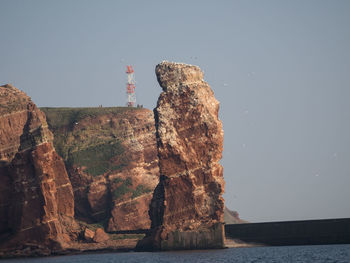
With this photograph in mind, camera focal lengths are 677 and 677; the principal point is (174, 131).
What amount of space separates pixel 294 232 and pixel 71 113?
68.3 metres

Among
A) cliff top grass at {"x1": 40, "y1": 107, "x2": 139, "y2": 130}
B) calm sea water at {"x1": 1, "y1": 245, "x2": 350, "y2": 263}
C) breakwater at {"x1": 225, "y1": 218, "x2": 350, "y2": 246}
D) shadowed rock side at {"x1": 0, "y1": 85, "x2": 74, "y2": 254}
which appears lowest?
calm sea water at {"x1": 1, "y1": 245, "x2": 350, "y2": 263}

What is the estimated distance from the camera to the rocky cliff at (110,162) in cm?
12738

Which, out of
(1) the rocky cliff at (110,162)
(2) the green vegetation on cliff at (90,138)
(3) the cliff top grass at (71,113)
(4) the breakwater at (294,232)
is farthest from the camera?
(3) the cliff top grass at (71,113)

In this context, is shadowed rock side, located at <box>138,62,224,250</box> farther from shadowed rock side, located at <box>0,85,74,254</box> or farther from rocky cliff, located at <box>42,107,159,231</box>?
rocky cliff, located at <box>42,107,159,231</box>

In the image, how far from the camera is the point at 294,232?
89000 mm

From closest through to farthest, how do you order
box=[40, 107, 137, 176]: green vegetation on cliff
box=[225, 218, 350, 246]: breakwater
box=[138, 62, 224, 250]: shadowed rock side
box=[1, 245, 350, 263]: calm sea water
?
box=[1, 245, 350, 263]: calm sea water
box=[225, 218, 350, 246]: breakwater
box=[138, 62, 224, 250]: shadowed rock side
box=[40, 107, 137, 176]: green vegetation on cliff

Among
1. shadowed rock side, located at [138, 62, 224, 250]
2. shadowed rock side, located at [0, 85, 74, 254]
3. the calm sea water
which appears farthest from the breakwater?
shadowed rock side, located at [0, 85, 74, 254]

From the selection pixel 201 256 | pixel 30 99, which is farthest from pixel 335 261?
pixel 30 99

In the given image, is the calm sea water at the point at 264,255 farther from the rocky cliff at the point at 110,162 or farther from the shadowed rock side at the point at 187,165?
the rocky cliff at the point at 110,162

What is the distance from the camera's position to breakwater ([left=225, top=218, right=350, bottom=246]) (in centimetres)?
8625

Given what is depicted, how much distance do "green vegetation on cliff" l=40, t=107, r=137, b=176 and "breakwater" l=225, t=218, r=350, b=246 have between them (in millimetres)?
44251

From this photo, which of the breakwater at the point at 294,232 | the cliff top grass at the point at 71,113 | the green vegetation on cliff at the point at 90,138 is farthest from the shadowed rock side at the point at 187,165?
the cliff top grass at the point at 71,113

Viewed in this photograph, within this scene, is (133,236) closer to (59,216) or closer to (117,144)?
(59,216)

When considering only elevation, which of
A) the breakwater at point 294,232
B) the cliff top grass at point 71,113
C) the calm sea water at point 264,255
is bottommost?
the calm sea water at point 264,255
